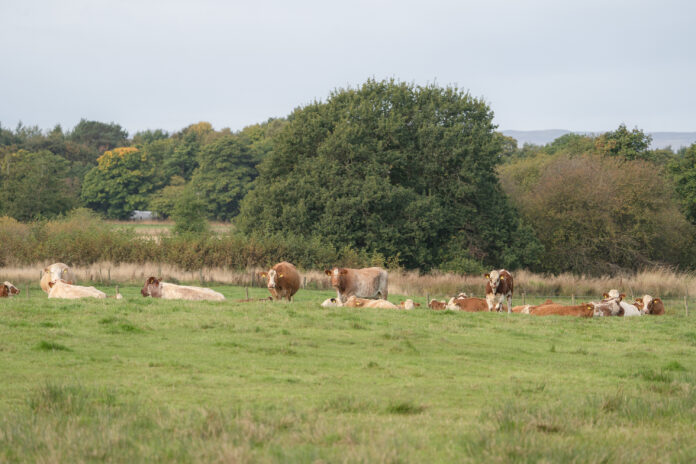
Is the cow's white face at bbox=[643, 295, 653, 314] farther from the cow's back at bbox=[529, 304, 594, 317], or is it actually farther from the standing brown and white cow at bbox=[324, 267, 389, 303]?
the standing brown and white cow at bbox=[324, 267, 389, 303]

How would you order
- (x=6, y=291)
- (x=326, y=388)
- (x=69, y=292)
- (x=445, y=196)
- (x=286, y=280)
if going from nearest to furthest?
1. (x=326, y=388)
2. (x=69, y=292)
3. (x=6, y=291)
4. (x=286, y=280)
5. (x=445, y=196)

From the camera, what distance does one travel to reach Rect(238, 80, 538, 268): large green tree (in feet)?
166

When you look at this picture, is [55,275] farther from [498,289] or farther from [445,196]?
[445,196]

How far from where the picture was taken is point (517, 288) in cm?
4506

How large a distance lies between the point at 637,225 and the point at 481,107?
1384 centimetres

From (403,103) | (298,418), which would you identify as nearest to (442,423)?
(298,418)

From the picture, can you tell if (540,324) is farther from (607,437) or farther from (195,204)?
(195,204)

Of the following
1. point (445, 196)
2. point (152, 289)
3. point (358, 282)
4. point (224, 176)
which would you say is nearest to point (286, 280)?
point (358, 282)

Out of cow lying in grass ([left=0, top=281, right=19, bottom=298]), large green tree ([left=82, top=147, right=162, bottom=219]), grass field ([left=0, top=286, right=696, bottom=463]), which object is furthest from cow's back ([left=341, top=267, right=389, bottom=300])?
large green tree ([left=82, top=147, right=162, bottom=219])

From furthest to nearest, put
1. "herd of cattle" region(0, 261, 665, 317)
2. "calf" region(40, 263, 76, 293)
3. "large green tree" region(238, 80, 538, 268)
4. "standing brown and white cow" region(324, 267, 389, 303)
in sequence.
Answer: "large green tree" region(238, 80, 538, 268) → "calf" region(40, 263, 76, 293) → "standing brown and white cow" region(324, 267, 389, 303) → "herd of cattle" region(0, 261, 665, 317)

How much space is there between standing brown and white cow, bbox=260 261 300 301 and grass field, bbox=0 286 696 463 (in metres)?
7.53

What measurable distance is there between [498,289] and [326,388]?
1622cm

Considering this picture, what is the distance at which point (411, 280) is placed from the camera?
4275 centimetres

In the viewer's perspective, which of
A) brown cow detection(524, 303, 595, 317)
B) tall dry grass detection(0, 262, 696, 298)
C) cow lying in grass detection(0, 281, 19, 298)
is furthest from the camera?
tall dry grass detection(0, 262, 696, 298)
